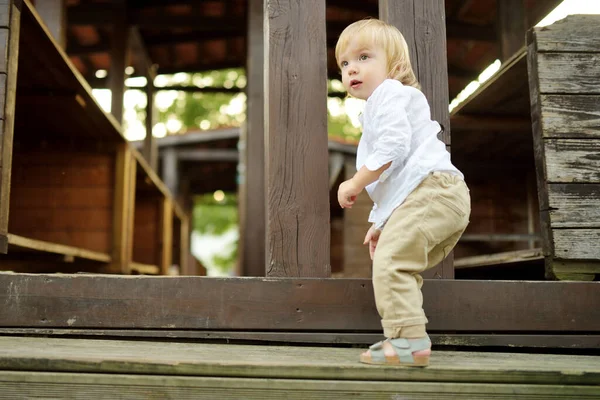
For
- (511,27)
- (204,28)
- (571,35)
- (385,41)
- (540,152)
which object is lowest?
(540,152)

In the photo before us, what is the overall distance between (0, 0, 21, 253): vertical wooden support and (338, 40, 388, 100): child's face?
5.02 feet

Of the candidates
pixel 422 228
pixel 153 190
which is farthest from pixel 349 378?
pixel 153 190

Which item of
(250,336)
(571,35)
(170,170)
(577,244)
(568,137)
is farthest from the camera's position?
(170,170)

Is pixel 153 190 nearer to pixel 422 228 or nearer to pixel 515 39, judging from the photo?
pixel 515 39

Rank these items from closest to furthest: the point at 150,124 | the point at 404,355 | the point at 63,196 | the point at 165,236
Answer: the point at 404,355 < the point at 63,196 < the point at 165,236 < the point at 150,124

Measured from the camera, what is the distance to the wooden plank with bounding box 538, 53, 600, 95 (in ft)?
10.3

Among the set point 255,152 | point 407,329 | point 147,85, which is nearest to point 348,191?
point 407,329

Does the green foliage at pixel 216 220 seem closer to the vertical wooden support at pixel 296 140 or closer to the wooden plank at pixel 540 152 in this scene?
the wooden plank at pixel 540 152

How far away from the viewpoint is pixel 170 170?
43.3 ft

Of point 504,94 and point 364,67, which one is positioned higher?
point 504,94

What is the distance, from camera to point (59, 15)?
489 centimetres

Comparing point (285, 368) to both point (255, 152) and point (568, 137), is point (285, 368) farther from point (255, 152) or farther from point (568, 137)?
point (255, 152)

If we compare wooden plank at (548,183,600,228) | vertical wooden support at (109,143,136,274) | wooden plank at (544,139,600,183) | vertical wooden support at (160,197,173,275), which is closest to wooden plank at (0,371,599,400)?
wooden plank at (548,183,600,228)

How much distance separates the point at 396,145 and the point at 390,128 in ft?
0.22
